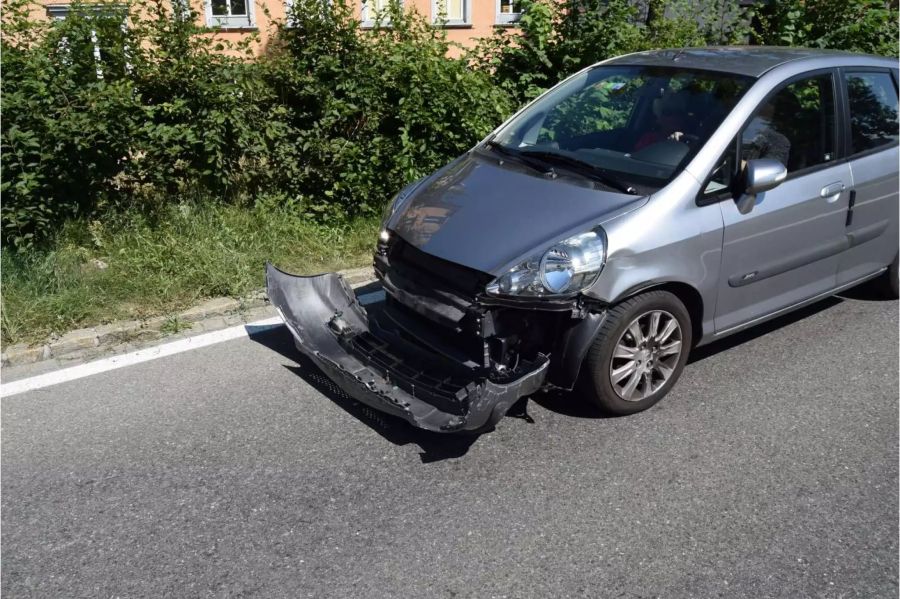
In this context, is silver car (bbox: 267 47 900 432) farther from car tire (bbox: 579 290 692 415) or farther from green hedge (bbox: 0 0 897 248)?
green hedge (bbox: 0 0 897 248)

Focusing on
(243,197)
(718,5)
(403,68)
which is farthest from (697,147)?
(718,5)

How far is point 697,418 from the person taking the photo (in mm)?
4344

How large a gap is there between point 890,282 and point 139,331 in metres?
5.28

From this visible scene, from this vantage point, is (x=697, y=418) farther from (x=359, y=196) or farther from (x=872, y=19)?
(x=872, y=19)

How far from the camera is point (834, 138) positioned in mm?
4926

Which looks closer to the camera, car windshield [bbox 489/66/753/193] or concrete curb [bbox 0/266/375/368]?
car windshield [bbox 489/66/753/193]

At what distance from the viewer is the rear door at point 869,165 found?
505 cm

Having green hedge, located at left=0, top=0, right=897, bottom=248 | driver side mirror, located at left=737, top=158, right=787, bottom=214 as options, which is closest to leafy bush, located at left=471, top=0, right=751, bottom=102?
green hedge, located at left=0, top=0, right=897, bottom=248

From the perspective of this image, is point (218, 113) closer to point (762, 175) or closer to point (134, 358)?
point (134, 358)

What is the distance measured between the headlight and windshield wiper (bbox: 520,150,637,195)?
18.7 inches

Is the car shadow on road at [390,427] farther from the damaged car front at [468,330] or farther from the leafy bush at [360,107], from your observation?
the leafy bush at [360,107]

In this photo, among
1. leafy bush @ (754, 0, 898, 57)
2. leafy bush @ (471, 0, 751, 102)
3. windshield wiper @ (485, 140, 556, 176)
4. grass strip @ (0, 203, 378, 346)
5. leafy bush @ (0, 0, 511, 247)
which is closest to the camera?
windshield wiper @ (485, 140, 556, 176)

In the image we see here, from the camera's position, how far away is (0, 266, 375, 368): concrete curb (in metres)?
5.10

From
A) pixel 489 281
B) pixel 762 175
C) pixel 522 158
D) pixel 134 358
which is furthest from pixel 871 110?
pixel 134 358
